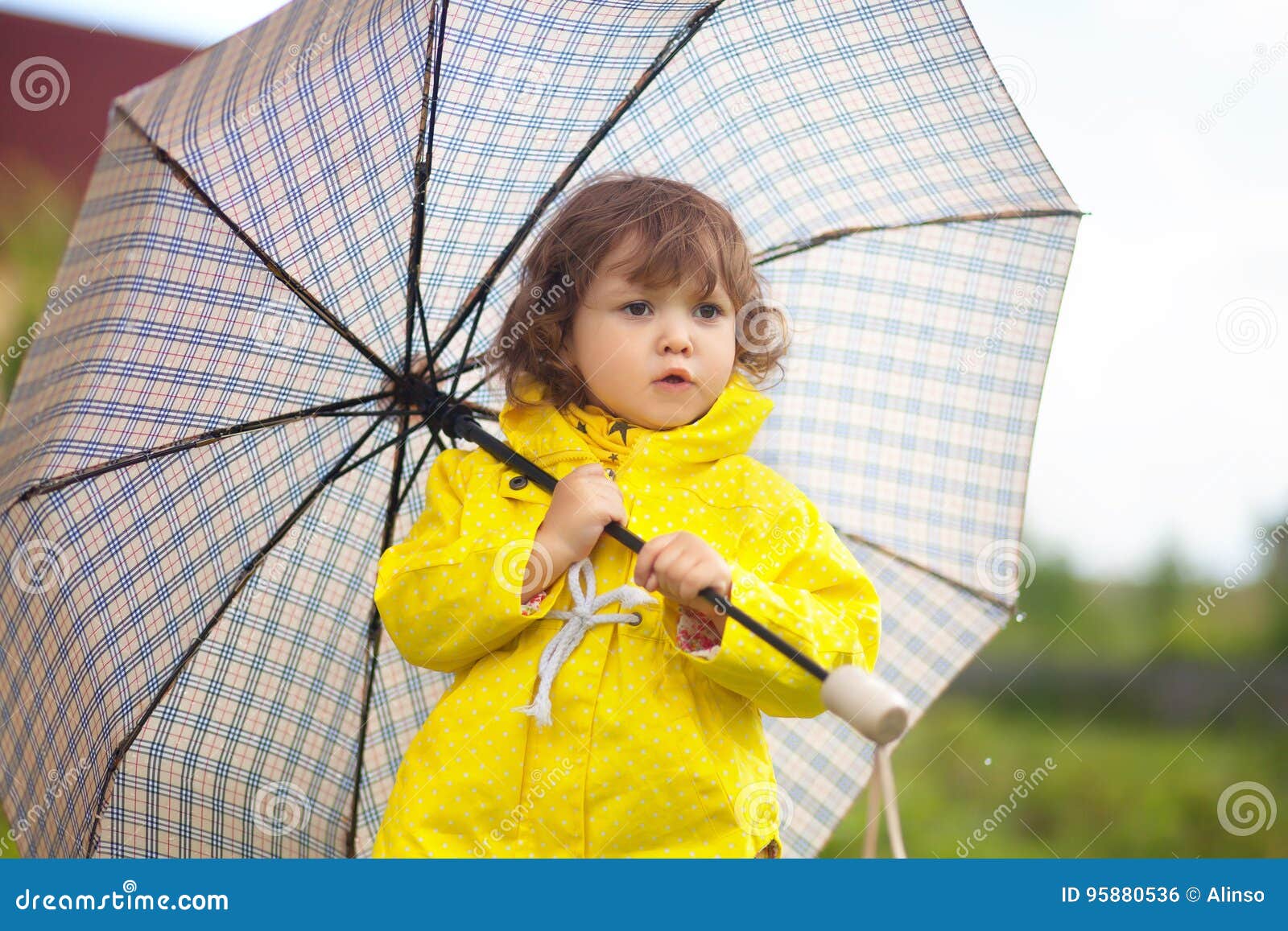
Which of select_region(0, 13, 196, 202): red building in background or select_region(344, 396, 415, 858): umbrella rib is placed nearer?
select_region(344, 396, 415, 858): umbrella rib

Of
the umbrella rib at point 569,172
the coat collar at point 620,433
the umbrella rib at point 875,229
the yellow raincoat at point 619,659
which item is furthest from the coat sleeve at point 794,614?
the umbrella rib at point 569,172

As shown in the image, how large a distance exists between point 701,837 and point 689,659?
24cm

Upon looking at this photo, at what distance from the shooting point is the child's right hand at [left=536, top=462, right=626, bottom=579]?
175 centimetres

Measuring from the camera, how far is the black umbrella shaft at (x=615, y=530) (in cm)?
153

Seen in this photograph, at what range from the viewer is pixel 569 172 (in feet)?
6.44

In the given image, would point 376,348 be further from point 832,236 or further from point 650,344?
point 832,236

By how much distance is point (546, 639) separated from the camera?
1.81 m

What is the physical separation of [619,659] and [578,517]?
20 centimetres

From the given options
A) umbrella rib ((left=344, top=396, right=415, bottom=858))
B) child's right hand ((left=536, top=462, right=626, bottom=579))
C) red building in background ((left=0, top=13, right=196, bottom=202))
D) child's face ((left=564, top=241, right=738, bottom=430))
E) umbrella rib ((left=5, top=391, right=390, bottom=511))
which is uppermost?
red building in background ((left=0, top=13, right=196, bottom=202))

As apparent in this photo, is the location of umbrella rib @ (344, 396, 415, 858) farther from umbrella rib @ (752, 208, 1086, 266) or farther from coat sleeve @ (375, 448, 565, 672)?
umbrella rib @ (752, 208, 1086, 266)

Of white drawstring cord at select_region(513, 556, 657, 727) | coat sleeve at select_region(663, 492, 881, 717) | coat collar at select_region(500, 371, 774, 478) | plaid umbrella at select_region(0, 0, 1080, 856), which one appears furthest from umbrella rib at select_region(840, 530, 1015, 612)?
white drawstring cord at select_region(513, 556, 657, 727)

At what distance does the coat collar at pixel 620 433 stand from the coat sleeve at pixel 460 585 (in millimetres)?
94

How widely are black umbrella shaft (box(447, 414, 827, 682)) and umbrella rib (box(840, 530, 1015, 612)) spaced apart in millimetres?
554

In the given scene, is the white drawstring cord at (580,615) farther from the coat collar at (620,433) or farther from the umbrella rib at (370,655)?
the umbrella rib at (370,655)
